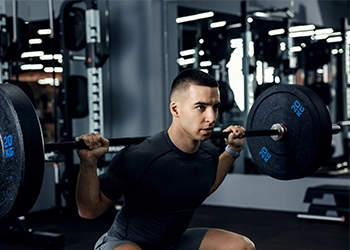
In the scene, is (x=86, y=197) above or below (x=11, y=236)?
above

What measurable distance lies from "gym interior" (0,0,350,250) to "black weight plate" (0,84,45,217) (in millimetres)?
2674

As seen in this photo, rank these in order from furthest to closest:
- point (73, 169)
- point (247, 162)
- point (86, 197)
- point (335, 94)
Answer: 1. point (335, 94)
2. point (247, 162)
3. point (73, 169)
4. point (86, 197)

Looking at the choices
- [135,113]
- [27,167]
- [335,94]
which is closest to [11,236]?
[135,113]

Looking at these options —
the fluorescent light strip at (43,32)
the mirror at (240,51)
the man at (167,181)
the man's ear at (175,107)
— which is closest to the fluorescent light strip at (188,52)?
the mirror at (240,51)

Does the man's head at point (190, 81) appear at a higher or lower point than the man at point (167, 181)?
higher

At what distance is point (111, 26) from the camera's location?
5.81 m

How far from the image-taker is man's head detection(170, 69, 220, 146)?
7.48ft

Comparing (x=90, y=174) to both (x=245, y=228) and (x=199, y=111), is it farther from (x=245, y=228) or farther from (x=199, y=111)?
(x=245, y=228)

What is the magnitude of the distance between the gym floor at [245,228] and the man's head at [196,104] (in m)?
1.95

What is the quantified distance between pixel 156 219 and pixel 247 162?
145 inches

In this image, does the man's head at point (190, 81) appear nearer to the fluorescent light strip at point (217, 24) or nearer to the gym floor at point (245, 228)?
the gym floor at point (245, 228)

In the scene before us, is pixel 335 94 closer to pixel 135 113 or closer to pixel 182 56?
pixel 182 56

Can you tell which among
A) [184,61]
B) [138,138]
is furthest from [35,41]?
[138,138]

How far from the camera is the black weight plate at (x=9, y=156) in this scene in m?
1.91
